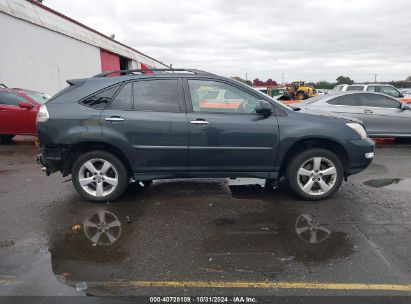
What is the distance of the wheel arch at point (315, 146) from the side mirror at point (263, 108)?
23.2 inches

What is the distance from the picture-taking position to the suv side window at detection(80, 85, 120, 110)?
4762mm

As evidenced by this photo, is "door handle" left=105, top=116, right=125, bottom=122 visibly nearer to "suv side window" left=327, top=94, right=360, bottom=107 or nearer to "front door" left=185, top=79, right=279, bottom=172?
"front door" left=185, top=79, right=279, bottom=172

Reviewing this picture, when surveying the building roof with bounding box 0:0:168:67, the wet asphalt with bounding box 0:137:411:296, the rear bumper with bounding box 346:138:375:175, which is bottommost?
the wet asphalt with bounding box 0:137:411:296

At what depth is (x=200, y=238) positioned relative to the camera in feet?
12.6

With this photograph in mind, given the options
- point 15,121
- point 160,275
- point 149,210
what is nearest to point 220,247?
point 160,275

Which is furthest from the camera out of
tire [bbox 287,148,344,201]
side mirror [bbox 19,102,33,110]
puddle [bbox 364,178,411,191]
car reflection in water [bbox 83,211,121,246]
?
side mirror [bbox 19,102,33,110]

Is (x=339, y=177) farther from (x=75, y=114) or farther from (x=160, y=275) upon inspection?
(x=75, y=114)

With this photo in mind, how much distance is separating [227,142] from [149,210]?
1.36 metres

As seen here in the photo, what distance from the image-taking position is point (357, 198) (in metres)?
5.09

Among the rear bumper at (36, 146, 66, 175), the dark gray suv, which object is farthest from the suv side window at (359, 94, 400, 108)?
the rear bumper at (36, 146, 66, 175)

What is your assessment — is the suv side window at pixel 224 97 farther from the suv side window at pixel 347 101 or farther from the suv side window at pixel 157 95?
the suv side window at pixel 347 101

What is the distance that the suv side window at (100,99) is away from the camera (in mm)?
4762

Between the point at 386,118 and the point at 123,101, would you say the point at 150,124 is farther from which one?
the point at 386,118

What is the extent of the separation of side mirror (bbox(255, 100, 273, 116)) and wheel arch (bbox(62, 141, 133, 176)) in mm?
1849
